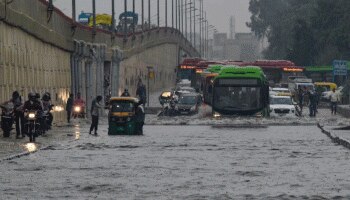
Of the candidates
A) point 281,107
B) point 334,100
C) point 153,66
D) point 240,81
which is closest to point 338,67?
point 334,100

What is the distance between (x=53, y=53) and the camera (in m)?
58.9

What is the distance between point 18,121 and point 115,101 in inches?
295

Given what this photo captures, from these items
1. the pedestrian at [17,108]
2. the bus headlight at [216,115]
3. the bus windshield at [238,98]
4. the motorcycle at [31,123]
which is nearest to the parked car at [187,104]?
the bus headlight at [216,115]

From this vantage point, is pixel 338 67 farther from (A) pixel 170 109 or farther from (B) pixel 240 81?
(B) pixel 240 81

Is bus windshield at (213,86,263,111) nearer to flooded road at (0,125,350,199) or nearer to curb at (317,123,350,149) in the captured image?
curb at (317,123,350,149)

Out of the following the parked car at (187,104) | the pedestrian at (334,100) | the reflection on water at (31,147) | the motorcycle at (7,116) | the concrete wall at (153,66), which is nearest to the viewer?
the reflection on water at (31,147)

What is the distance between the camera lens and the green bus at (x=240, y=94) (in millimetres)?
56750

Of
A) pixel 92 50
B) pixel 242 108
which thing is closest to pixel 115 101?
pixel 242 108

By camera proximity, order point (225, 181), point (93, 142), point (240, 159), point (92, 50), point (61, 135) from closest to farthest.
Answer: point (225, 181) → point (240, 159) → point (93, 142) → point (61, 135) → point (92, 50)

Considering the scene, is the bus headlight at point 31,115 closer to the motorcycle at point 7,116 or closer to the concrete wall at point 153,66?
the motorcycle at point 7,116

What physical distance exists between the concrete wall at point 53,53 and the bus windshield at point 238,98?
8097mm

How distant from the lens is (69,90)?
65.9m

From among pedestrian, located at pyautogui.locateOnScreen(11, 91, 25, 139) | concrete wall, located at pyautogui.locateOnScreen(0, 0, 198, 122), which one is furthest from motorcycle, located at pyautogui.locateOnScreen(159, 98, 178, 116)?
pedestrian, located at pyautogui.locateOnScreen(11, 91, 25, 139)

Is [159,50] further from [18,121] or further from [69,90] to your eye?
[18,121]
